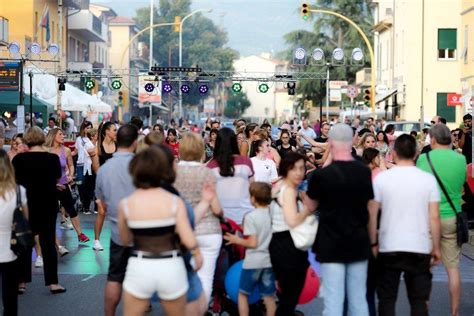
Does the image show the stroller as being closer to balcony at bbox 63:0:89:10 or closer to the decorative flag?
the decorative flag

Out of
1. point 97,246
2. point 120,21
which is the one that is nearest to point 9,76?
point 97,246

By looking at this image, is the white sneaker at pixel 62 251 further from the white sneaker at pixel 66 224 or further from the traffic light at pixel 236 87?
the traffic light at pixel 236 87

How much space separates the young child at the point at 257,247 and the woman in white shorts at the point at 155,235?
2.05 meters

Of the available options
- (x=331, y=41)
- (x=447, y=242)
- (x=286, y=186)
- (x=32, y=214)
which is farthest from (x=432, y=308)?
(x=331, y=41)

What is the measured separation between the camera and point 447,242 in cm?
1073

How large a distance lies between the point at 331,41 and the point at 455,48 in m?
31.1

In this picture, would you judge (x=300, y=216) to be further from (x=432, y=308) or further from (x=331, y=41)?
(x=331, y=41)

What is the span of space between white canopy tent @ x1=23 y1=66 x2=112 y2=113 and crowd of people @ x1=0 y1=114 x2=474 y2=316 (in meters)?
30.9

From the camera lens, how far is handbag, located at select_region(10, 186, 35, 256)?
31.9 ft

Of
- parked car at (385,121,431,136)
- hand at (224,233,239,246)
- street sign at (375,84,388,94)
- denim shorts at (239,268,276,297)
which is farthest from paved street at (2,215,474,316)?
street sign at (375,84,388,94)

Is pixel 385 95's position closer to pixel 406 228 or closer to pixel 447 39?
pixel 447 39

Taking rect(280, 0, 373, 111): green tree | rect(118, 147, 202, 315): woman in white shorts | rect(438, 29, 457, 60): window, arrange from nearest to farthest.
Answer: rect(118, 147, 202, 315): woman in white shorts
rect(438, 29, 457, 60): window
rect(280, 0, 373, 111): green tree

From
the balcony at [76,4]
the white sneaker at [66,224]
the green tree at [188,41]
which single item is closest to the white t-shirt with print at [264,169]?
the white sneaker at [66,224]

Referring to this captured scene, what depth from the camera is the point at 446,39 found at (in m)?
59.1
